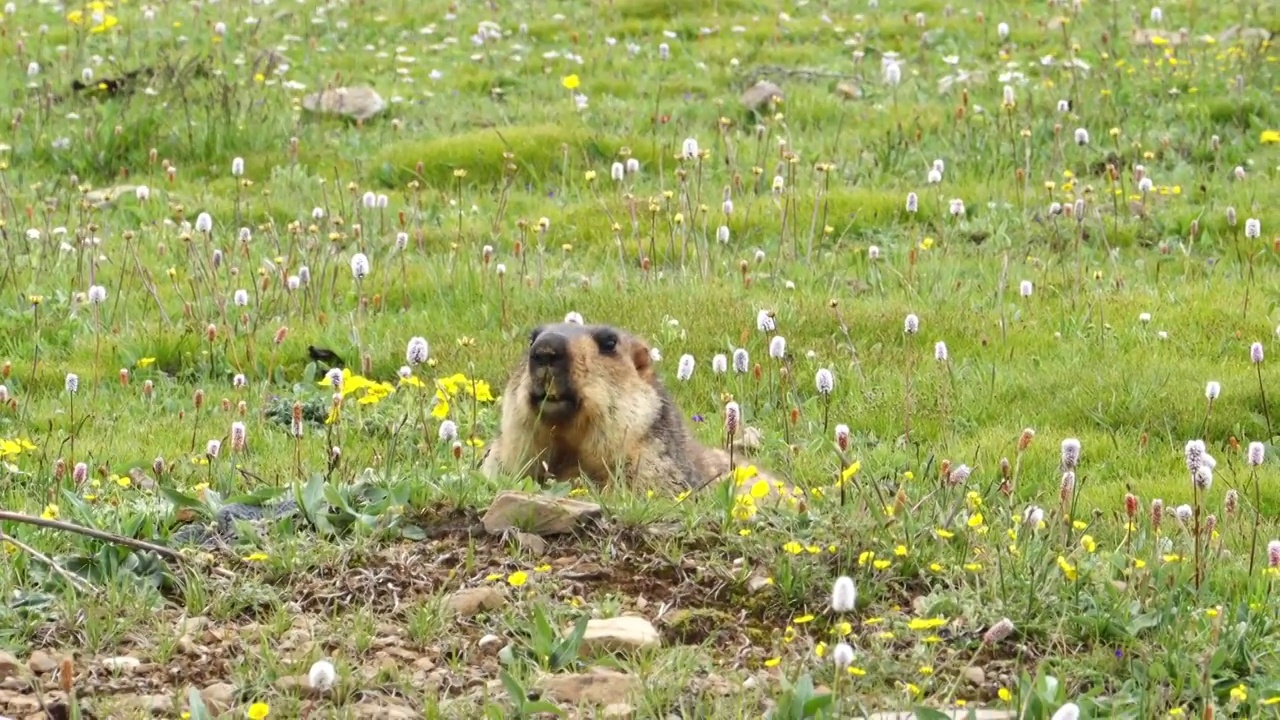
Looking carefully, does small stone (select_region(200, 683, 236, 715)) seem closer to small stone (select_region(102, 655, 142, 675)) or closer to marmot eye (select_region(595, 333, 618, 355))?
small stone (select_region(102, 655, 142, 675))

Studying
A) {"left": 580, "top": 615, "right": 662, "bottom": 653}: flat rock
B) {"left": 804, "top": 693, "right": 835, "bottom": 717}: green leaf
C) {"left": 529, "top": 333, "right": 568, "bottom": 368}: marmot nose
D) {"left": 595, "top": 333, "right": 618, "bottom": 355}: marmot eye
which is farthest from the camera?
{"left": 595, "top": 333, "right": 618, "bottom": 355}: marmot eye

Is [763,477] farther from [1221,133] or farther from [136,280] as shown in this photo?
[1221,133]

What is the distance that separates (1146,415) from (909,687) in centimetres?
432

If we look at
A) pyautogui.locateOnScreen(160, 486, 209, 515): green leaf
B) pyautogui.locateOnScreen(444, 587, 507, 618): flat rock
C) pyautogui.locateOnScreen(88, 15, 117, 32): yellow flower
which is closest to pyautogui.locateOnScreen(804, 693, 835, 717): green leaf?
pyautogui.locateOnScreen(444, 587, 507, 618): flat rock

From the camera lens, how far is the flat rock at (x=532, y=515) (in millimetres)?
5738

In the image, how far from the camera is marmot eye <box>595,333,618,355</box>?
7.45 m

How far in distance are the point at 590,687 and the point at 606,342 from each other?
287 centimetres

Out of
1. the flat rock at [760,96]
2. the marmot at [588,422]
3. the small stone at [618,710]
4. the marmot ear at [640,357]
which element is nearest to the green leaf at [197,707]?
the small stone at [618,710]

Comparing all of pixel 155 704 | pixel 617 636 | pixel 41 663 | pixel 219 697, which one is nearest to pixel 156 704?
pixel 155 704

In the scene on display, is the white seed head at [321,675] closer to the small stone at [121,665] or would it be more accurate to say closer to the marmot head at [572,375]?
the small stone at [121,665]

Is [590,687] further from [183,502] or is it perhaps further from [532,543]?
[183,502]

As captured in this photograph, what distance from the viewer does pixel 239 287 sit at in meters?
10.5

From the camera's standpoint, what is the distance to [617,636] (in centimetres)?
501

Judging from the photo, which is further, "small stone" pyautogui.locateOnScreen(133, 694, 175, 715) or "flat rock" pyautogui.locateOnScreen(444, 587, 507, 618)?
"flat rock" pyautogui.locateOnScreen(444, 587, 507, 618)
